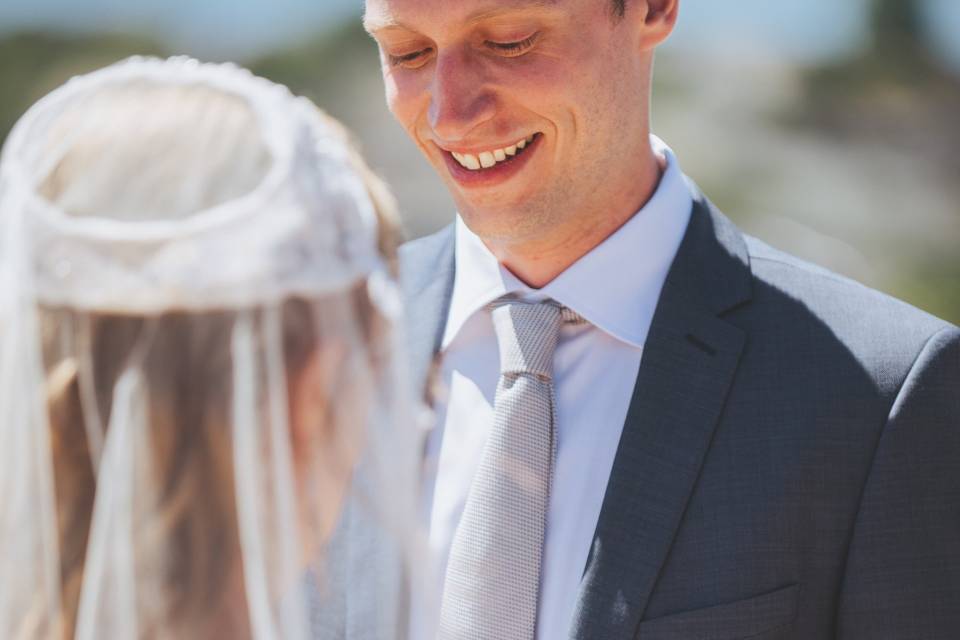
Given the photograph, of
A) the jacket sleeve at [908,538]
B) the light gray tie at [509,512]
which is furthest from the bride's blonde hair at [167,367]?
the jacket sleeve at [908,538]

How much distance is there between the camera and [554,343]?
7.58 ft

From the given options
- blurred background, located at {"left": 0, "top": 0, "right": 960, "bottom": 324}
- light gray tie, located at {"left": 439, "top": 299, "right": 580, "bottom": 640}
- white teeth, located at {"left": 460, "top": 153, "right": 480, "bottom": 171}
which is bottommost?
blurred background, located at {"left": 0, "top": 0, "right": 960, "bottom": 324}

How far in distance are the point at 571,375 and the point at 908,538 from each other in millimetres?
651

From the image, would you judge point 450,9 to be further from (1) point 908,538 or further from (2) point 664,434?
(1) point 908,538

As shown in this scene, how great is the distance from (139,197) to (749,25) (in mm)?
11520

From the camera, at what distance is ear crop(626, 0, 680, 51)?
8.10 ft

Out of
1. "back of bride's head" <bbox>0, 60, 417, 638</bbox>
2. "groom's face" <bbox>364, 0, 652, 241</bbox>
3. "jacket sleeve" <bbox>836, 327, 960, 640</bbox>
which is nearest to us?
"back of bride's head" <bbox>0, 60, 417, 638</bbox>

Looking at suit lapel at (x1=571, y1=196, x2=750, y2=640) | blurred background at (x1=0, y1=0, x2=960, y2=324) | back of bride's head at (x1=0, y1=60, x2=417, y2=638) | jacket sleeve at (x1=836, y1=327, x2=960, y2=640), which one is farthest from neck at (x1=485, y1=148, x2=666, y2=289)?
blurred background at (x1=0, y1=0, x2=960, y2=324)

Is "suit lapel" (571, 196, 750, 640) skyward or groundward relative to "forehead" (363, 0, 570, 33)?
groundward

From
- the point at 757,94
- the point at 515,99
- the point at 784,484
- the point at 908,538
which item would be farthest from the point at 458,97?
the point at 757,94

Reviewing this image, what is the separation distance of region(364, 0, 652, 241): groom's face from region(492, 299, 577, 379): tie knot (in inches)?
5.6

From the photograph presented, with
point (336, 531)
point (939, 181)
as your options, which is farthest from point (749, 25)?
point (336, 531)

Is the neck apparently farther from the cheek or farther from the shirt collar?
the cheek

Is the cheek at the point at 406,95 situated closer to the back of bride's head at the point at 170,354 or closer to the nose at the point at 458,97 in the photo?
the nose at the point at 458,97
